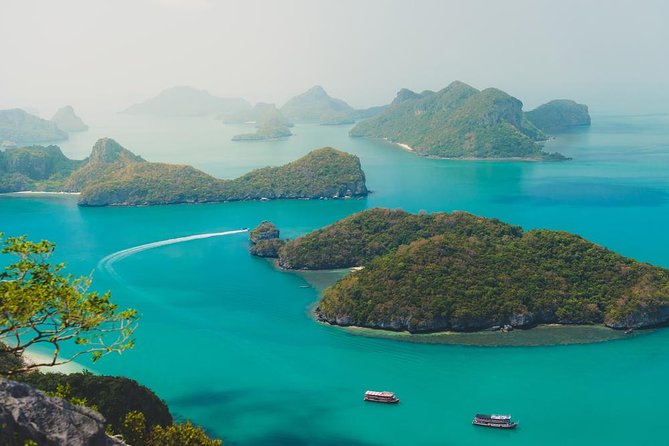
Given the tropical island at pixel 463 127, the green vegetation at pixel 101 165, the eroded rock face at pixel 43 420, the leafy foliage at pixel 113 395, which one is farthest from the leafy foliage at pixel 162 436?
the tropical island at pixel 463 127

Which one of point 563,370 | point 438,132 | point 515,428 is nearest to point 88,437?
point 515,428

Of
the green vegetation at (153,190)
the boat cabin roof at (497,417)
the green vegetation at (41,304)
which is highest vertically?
the green vegetation at (41,304)

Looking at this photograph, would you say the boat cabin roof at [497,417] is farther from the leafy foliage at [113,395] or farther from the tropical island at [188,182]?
the tropical island at [188,182]

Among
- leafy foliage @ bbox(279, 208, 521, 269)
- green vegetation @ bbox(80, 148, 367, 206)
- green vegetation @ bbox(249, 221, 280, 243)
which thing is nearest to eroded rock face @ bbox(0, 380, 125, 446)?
leafy foliage @ bbox(279, 208, 521, 269)

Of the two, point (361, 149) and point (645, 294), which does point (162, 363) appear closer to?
point (645, 294)

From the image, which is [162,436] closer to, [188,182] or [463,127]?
[188,182]

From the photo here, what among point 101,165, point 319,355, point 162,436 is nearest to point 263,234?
point 319,355

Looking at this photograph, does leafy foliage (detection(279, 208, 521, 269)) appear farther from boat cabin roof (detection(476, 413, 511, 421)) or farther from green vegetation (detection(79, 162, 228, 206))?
green vegetation (detection(79, 162, 228, 206))
